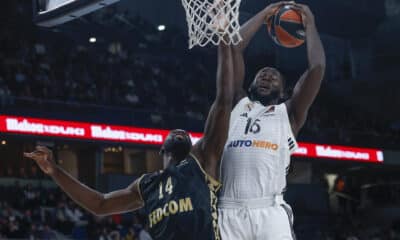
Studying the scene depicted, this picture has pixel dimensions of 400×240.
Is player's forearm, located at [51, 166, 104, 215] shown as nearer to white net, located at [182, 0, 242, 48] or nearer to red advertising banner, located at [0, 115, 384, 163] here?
white net, located at [182, 0, 242, 48]

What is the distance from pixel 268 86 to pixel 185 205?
2.68ft

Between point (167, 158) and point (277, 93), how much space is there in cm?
72

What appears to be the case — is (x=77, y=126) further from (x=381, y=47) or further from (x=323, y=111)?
(x=381, y=47)

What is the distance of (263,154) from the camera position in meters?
4.08

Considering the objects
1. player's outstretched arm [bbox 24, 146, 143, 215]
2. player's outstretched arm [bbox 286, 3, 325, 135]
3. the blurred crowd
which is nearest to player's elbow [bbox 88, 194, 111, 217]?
player's outstretched arm [bbox 24, 146, 143, 215]

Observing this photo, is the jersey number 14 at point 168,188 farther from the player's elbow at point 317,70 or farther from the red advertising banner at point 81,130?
the red advertising banner at point 81,130

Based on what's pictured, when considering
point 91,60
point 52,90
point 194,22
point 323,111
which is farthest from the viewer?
point 323,111

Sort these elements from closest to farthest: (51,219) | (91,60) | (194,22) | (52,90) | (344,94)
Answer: (194,22), (51,219), (52,90), (91,60), (344,94)

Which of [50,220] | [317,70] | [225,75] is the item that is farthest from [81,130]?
[225,75]

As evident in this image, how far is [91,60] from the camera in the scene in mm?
18422

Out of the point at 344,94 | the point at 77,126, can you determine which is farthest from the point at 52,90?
the point at 344,94

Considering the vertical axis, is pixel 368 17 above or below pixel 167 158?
above

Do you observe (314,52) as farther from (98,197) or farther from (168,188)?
(98,197)

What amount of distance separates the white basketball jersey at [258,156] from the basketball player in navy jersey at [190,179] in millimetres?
153
